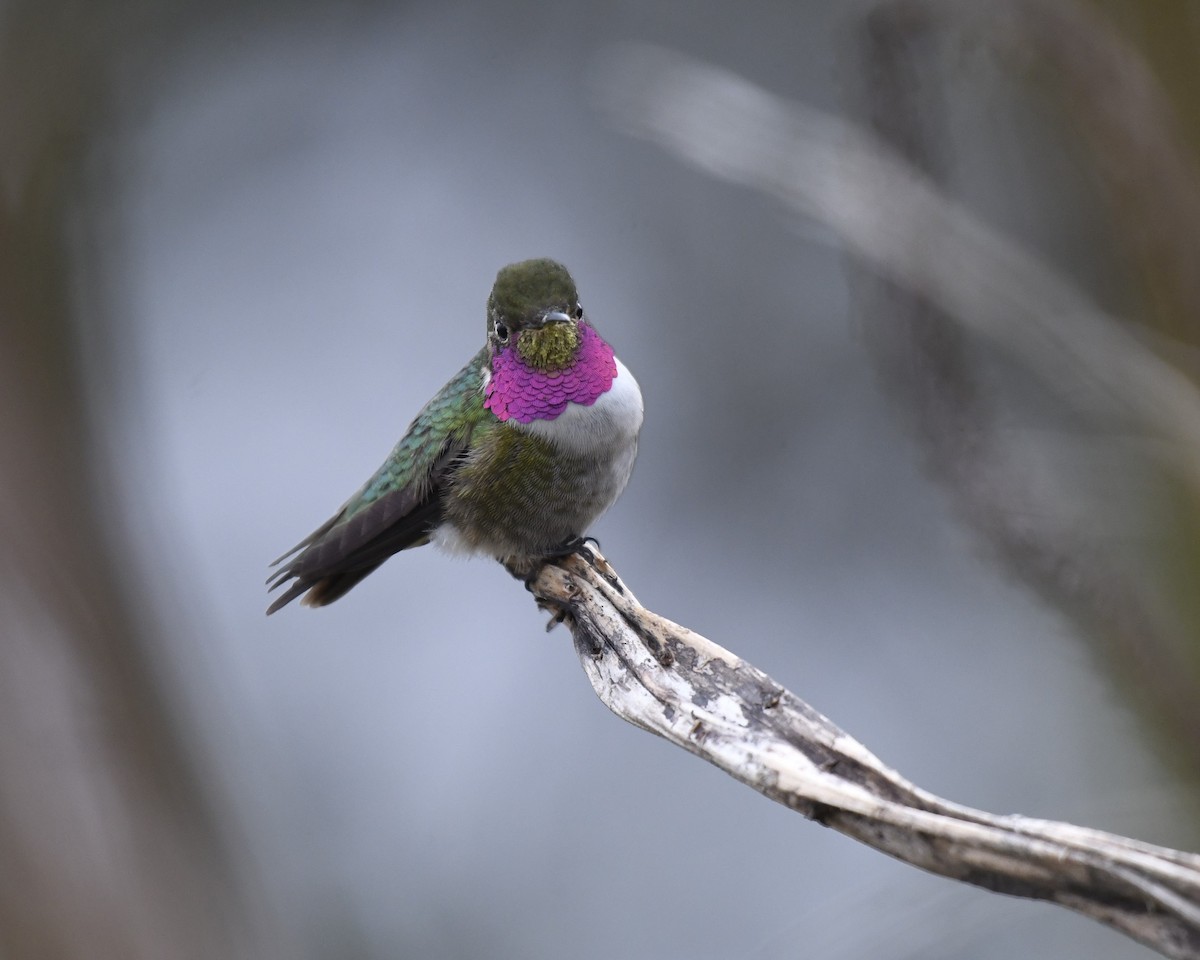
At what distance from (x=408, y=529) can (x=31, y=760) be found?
4.99ft

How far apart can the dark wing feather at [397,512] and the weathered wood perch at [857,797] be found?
3.52 feet

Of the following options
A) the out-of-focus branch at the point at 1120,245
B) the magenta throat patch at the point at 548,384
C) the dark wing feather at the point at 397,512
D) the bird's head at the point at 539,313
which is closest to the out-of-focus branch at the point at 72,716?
the dark wing feather at the point at 397,512

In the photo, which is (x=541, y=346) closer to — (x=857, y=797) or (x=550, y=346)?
A: (x=550, y=346)

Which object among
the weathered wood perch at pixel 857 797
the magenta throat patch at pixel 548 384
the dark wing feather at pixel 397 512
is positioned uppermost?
the magenta throat patch at pixel 548 384

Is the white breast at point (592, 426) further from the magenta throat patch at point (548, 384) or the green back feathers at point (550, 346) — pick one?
the green back feathers at point (550, 346)

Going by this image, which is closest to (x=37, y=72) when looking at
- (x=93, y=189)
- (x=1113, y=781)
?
(x=93, y=189)

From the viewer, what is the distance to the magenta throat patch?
9.96 feet

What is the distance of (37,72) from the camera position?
5.42 meters

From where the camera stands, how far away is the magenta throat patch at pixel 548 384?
3.04 m

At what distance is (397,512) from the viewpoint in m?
3.22

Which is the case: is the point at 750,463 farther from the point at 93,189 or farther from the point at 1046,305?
the point at 1046,305

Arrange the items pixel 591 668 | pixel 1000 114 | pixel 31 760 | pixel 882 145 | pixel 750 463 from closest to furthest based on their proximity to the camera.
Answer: pixel 591 668
pixel 882 145
pixel 31 760
pixel 1000 114
pixel 750 463

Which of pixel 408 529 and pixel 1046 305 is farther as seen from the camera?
pixel 408 529

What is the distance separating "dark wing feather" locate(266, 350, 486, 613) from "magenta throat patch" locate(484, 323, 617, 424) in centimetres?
11
